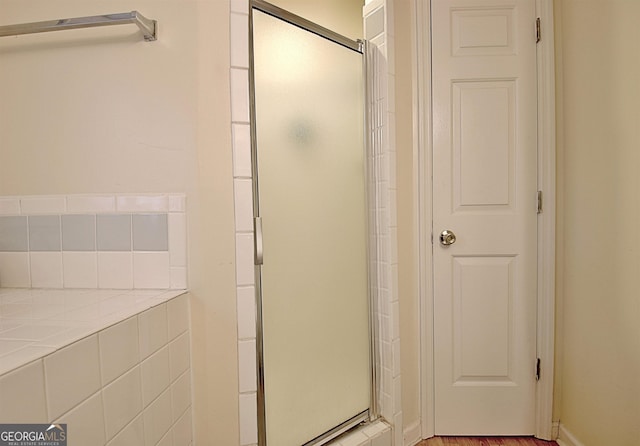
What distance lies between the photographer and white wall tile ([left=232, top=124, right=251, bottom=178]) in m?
1.01

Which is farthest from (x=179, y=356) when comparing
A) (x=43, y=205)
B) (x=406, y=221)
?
(x=406, y=221)

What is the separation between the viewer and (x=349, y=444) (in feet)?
4.14

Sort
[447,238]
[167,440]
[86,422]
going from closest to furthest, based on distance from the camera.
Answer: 1. [86,422]
2. [167,440]
3. [447,238]

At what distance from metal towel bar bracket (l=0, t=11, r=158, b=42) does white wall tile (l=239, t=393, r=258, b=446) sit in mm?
1168

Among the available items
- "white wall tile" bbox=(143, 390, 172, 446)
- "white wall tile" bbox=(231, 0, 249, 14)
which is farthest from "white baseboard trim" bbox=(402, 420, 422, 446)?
"white wall tile" bbox=(231, 0, 249, 14)

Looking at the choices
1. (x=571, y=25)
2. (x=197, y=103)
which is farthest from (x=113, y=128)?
(x=571, y=25)

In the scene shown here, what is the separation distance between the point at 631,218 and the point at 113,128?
5.73 ft

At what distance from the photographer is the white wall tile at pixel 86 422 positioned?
22.9 inches

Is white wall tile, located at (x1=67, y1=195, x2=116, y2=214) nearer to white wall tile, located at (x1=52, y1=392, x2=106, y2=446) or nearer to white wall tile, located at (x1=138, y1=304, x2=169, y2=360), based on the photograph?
white wall tile, located at (x1=138, y1=304, x2=169, y2=360)

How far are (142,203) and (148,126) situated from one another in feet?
0.80

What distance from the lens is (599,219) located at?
4.10 feet

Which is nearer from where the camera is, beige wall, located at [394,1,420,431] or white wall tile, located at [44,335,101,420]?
white wall tile, located at [44,335,101,420]

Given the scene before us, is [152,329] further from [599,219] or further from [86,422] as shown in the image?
[599,219]

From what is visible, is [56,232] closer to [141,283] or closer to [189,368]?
[141,283]
